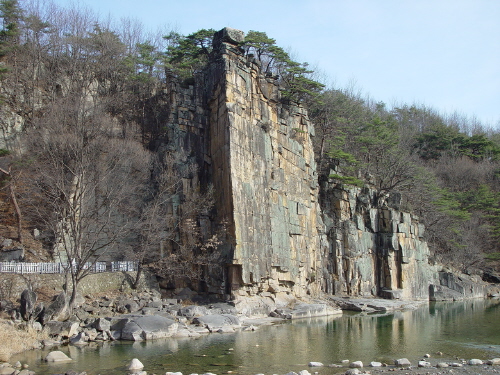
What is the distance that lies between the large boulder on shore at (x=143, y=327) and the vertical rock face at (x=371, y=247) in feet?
69.7

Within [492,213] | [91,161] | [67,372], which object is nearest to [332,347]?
[67,372]

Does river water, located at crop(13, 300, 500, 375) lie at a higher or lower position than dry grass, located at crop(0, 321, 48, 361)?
lower

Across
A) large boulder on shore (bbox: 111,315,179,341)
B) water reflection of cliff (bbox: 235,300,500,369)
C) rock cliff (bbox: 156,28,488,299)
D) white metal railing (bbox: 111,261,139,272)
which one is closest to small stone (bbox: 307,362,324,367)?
water reflection of cliff (bbox: 235,300,500,369)

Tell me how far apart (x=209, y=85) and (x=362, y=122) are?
82.1ft

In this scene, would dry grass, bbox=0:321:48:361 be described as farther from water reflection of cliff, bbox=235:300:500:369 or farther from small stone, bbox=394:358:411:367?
small stone, bbox=394:358:411:367

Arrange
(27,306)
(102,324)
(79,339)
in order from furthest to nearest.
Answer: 1. (102,324)
2. (27,306)
3. (79,339)

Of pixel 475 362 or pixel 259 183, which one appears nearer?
pixel 475 362

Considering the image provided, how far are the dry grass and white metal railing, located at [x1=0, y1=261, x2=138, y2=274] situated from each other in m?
4.39

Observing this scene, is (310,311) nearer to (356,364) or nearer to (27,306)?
(356,364)

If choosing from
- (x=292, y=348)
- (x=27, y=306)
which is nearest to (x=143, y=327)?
(x=27, y=306)

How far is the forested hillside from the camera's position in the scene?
1244 inches

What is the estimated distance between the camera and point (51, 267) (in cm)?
2914

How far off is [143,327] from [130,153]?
604 inches

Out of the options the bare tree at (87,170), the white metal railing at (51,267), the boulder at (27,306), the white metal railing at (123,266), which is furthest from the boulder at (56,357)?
the white metal railing at (123,266)
